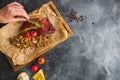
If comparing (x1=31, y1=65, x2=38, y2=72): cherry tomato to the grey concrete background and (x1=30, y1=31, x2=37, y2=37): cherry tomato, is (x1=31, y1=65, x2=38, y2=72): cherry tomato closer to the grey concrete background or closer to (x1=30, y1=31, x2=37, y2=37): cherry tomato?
the grey concrete background

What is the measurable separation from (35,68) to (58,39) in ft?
1.13

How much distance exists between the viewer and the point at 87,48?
2.74 metres

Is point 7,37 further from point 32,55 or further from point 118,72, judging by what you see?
point 118,72

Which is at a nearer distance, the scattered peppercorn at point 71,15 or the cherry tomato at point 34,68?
the cherry tomato at point 34,68

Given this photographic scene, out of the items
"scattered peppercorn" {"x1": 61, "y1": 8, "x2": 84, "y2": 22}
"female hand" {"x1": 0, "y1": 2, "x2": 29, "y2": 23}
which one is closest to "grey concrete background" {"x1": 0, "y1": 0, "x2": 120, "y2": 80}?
"scattered peppercorn" {"x1": 61, "y1": 8, "x2": 84, "y2": 22}

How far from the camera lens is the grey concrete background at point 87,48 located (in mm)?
2670

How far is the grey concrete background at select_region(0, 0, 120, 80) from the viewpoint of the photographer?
2.67m

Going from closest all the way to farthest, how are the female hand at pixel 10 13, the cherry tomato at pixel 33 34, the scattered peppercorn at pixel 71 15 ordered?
the female hand at pixel 10 13, the cherry tomato at pixel 33 34, the scattered peppercorn at pixel 71 15

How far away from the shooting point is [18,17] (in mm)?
2451

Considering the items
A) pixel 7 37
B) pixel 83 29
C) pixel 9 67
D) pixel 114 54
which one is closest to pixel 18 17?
pixel 7 37

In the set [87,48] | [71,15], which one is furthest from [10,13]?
[87,48]

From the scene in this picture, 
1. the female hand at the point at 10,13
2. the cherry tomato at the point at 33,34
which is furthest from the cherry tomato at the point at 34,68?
the female hand at the point at 10,13

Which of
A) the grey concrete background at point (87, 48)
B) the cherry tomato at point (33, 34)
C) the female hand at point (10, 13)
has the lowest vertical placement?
the grey concrete background at point (87, 48)

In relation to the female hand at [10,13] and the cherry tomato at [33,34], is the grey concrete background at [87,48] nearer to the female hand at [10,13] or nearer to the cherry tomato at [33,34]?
the cherry tomato at [33,34]
